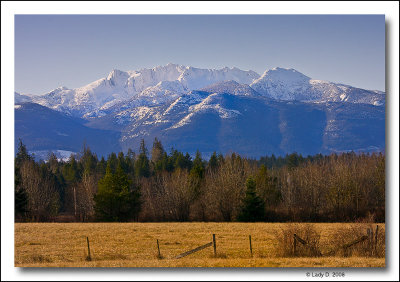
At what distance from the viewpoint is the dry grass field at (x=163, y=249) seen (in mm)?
15688

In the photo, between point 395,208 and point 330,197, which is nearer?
point 395,208

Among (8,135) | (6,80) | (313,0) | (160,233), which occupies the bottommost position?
(160,233)

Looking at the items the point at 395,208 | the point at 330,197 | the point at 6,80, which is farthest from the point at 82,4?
the point at 330,197

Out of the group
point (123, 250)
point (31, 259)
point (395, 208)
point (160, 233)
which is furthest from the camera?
point (160, 233)

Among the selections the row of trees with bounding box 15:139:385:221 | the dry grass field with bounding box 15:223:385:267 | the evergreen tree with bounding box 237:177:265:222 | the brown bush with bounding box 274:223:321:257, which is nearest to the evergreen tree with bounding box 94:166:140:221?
the row of trees with bounding box 15:139:385:221

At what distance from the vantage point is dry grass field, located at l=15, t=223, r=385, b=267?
51.5 ft

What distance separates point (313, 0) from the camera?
1549 cm

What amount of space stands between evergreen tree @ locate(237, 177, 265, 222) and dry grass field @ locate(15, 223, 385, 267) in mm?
8669

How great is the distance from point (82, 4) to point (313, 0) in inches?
293

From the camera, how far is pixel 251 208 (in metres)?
41.7

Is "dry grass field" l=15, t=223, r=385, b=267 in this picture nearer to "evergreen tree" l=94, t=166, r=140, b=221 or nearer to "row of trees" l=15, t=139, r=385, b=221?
"row of trees" l=15, t=139, r=385, b=221

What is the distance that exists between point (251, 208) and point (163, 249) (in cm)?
1988

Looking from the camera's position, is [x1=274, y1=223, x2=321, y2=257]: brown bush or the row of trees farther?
A: the row of trees

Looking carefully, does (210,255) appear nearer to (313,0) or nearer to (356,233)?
(356,233)
